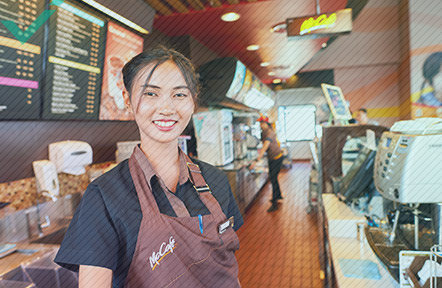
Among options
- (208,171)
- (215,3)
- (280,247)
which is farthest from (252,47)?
(208,171)

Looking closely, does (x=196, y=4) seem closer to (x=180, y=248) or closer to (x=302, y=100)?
(x=180, y=248)

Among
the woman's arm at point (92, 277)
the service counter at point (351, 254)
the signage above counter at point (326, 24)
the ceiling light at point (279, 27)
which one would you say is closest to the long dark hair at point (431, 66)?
the ceiling light at point (279, 27)

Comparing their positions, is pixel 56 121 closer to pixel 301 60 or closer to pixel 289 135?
pixel 289 135

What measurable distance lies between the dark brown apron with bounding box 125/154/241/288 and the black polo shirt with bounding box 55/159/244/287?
2 centimetres

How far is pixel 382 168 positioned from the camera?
4.66 feet

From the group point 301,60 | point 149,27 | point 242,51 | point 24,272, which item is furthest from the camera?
point 301,60

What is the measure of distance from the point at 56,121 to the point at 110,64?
79cm

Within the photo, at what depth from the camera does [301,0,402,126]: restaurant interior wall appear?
8023 mm

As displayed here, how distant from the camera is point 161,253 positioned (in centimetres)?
76

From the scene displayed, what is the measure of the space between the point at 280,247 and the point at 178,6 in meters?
3.26

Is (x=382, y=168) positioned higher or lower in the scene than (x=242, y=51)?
lower

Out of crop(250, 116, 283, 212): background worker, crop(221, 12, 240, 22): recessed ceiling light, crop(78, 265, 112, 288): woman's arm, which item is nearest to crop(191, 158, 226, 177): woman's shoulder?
crop(78, 265, 112, 288): woman's arm

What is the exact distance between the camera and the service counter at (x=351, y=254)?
1394 mm

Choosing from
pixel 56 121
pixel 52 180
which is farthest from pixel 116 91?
pixel 52 180
